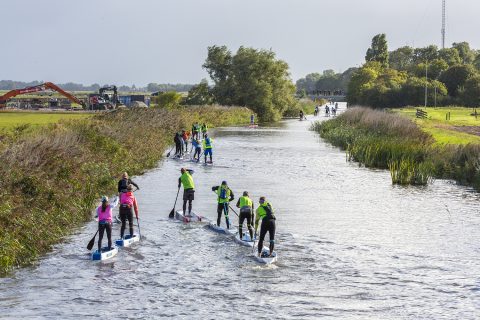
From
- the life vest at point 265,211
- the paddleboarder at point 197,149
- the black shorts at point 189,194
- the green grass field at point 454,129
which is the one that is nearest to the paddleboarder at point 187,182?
the black shorts at point 189,194

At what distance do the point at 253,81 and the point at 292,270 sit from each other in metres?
111

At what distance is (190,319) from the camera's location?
20.9m

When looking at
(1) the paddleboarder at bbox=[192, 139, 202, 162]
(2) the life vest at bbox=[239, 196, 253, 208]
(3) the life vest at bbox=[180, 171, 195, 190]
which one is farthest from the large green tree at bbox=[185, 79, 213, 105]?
(2) the life vest at bbox=[239, 196, 253, 208]

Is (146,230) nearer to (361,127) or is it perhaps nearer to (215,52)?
(361,127)

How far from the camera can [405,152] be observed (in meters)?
55.9

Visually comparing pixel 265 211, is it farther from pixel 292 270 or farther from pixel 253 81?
pixel 253 81

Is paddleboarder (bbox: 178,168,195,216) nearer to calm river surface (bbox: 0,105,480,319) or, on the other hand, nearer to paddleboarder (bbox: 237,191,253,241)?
calm river surface (bbox: 0,105,480,319)

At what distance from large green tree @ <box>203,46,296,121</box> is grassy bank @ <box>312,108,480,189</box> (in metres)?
52.0

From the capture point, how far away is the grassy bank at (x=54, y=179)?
26766 mm

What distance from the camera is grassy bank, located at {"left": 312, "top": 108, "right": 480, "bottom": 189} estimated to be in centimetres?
4878

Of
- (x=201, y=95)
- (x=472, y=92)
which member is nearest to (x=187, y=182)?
(x=201, y=95)

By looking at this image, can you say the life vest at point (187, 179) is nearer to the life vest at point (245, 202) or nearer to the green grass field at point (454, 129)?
the life vest at point (245, 202)

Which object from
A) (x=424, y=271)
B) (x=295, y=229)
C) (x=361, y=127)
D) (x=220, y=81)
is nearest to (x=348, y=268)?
(x=424, y=271)

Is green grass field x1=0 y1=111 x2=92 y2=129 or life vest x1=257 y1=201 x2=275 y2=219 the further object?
green grass field x1=0 y1=111 x2=92 y2=129
